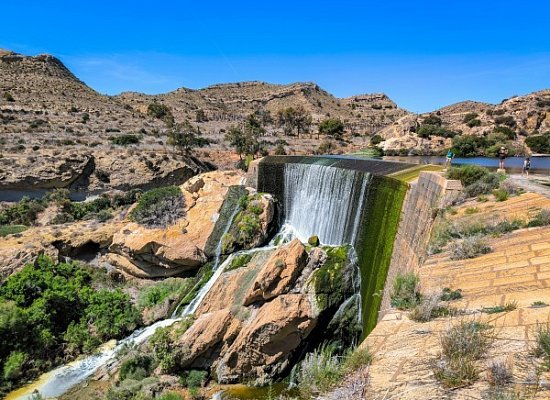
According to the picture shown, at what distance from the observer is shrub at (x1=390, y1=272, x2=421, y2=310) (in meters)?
5.54

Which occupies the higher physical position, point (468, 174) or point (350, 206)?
point (468, 174)

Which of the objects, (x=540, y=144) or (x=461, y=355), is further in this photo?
(x=540, y=144)

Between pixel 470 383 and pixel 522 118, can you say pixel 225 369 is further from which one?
pixel 522 118

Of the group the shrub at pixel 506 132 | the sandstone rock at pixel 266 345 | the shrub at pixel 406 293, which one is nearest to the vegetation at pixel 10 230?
the sandstone rock at pixel 266 345

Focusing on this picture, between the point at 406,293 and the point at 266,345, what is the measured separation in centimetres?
834

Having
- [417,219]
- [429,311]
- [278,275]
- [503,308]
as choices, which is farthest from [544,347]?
[278,275]

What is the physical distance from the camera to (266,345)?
1295 cm

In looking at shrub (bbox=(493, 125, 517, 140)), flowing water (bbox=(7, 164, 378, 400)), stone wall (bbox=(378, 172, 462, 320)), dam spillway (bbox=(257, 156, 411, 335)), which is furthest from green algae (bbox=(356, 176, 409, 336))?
shrub (bbox=(493, 125, 517, 140))

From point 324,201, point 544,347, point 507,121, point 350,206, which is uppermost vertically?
point 507,121

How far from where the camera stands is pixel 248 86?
106812 mm

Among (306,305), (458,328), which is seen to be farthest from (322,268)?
(458,328)

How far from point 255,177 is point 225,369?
14230 millimetres

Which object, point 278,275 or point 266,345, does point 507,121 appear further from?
point 266,345

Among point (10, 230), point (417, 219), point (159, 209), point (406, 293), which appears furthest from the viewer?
point (10, 230)
